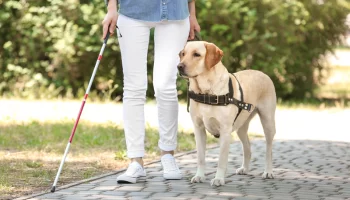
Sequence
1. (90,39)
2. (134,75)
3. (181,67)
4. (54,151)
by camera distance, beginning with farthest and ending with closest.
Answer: (90,39)
(54,151)
(134,75)
(181,67)

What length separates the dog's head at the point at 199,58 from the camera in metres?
6.52

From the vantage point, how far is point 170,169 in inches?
274

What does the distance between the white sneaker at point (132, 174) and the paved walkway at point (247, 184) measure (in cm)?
6

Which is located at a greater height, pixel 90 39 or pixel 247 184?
pixel 90 39

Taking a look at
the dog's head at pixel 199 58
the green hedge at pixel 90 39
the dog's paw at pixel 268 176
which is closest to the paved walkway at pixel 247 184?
the dog's paw at pixel 268 176

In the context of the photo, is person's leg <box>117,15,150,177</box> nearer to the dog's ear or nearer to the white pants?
the white pants

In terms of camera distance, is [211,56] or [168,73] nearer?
[211,56]

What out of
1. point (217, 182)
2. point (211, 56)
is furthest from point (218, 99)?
point (217, 182)

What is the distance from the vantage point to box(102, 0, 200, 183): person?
6711 mm

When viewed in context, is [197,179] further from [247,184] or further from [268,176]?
[268,176]

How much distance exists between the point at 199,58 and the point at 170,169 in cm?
104

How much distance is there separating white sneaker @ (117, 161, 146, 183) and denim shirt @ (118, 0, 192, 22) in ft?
4.06

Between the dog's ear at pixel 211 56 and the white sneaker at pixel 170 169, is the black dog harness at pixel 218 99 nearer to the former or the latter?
the dog's ear at pixel 211 56

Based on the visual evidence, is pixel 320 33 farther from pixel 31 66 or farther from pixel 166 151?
pixel 166 151
